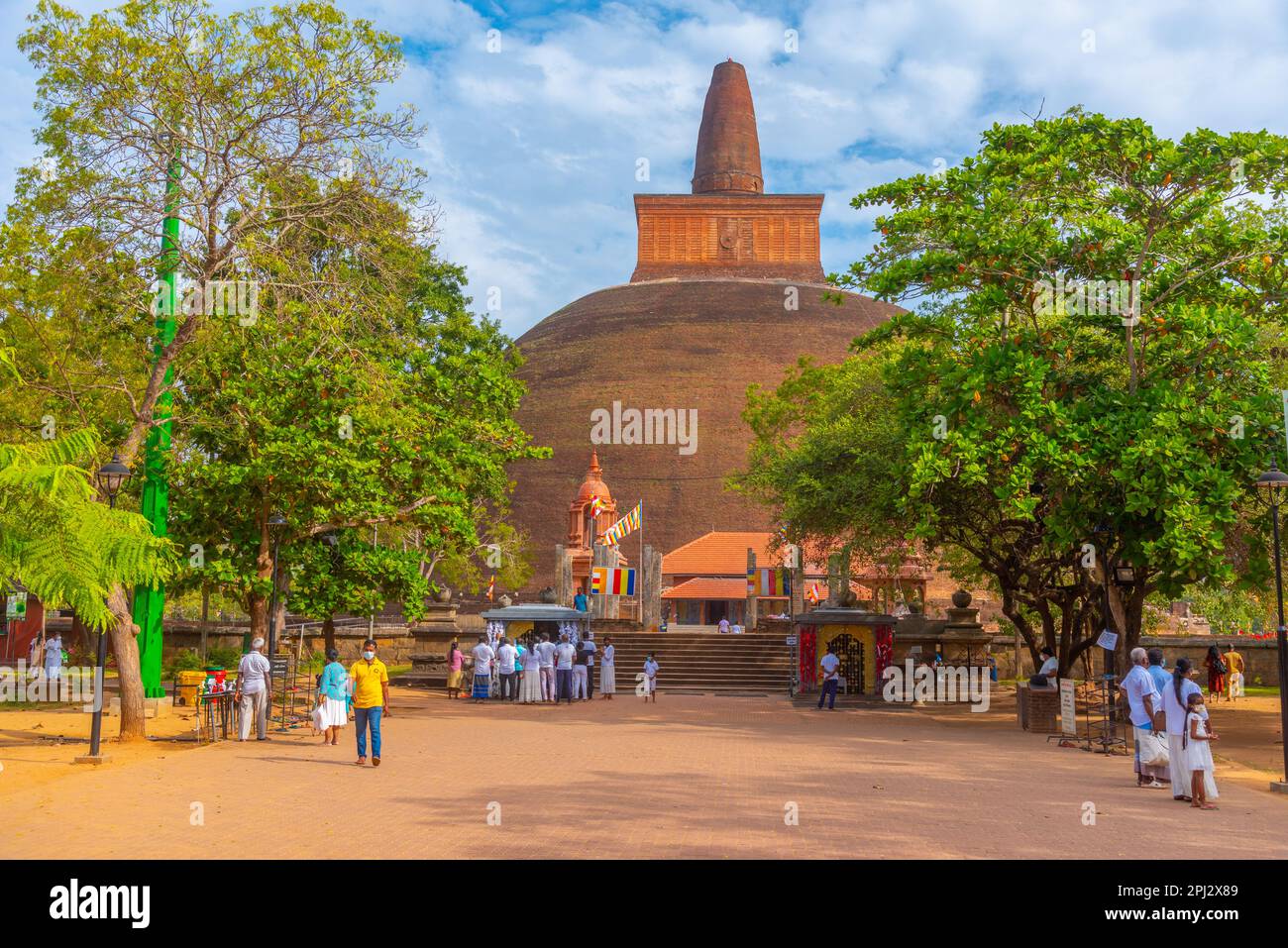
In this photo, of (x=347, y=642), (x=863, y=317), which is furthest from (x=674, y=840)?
(x=863, y=317)

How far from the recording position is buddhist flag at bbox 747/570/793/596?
1348 inches

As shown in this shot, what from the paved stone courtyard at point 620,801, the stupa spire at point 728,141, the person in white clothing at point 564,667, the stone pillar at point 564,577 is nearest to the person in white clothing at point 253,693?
the paved stone courtyard at point 620,801

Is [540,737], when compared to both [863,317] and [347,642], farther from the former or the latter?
[863,317]

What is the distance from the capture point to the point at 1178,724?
36.8ft

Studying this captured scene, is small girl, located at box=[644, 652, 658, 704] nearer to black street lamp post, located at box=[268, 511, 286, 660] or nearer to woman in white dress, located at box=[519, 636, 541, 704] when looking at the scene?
woman in white dress, located at box=[519, 636, 541, 704]

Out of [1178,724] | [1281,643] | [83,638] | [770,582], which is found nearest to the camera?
[1178,724]

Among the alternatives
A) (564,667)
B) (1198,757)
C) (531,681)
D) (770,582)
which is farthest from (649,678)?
(1198,757)

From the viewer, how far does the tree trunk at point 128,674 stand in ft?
51.4

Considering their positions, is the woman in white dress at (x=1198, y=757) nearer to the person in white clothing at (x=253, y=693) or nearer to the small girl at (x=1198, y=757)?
the small girl at (x=1198, y=757)

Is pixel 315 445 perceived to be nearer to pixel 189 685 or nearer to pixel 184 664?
pixel 189 685

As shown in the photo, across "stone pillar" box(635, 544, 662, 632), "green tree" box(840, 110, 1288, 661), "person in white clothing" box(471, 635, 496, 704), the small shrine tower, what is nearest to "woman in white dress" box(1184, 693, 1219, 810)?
"green tree" box(840, 110, 1288, 661)

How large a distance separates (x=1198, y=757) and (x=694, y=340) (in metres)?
52.8

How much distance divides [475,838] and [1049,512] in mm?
13154

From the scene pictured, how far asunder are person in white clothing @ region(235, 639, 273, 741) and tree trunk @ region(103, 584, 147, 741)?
129 centimetres
